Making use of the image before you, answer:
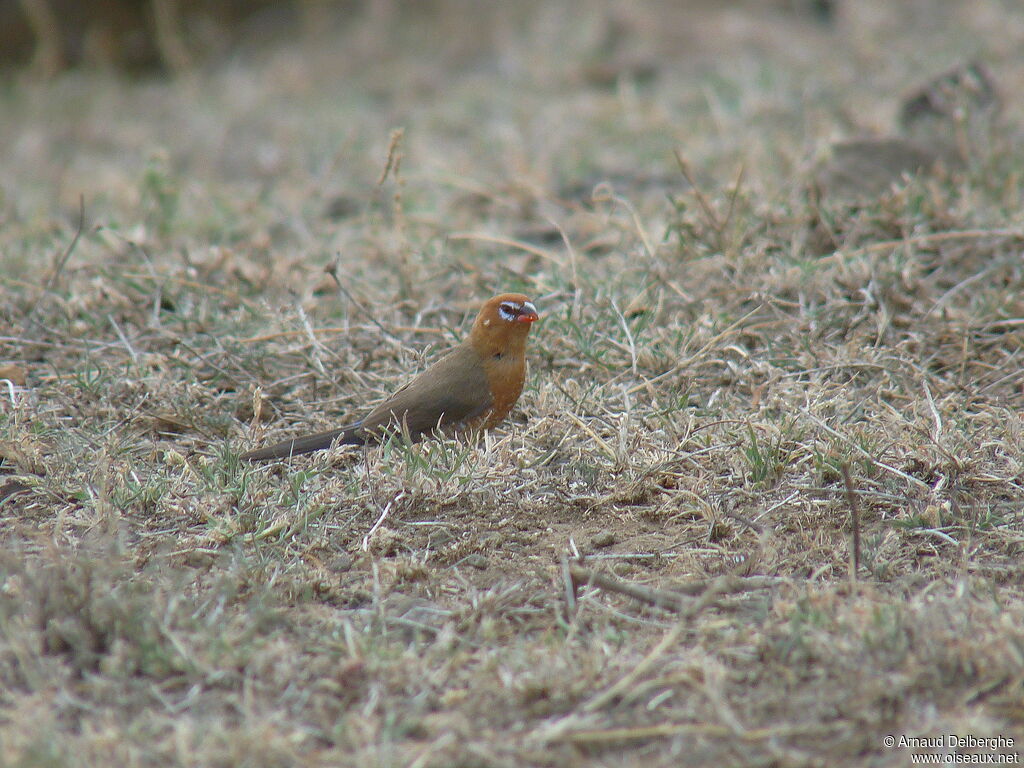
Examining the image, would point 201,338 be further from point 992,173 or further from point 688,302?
point 992,173

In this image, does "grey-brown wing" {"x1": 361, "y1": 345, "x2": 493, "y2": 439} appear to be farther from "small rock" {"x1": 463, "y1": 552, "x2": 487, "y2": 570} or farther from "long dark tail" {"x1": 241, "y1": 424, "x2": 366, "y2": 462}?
"small rock" {"x1": 463, "y1": 552, "x2": 487, "y2": 570}

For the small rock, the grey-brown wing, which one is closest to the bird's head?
the grey-brown wing

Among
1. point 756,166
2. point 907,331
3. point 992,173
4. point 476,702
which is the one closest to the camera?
point 476,702

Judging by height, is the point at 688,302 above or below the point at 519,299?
below

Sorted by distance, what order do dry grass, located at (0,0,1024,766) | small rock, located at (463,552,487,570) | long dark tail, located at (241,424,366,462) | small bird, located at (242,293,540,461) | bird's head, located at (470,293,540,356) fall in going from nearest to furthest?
1. dry grass, located at (0,0,1024,766)
2. small rock, located at (463,552,487,570)
3. long dark tail, located at (241,424,366,462)
4. small bird, located at (242,293,540,461)
5. bird's head, located at (470,293,540,356)

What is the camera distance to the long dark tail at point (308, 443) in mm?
3918

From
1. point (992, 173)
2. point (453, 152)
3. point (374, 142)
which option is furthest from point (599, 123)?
point (992, 173)

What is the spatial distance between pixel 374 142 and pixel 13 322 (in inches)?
145

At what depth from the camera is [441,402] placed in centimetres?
422

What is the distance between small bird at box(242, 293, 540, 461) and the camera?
13.7 ft

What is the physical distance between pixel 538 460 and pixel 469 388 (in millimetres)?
510

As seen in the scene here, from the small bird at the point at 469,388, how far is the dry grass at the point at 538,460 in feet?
0.62

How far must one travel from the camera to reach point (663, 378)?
4.52 m

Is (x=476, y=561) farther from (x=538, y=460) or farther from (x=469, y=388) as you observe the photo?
(x=469, y=388)
